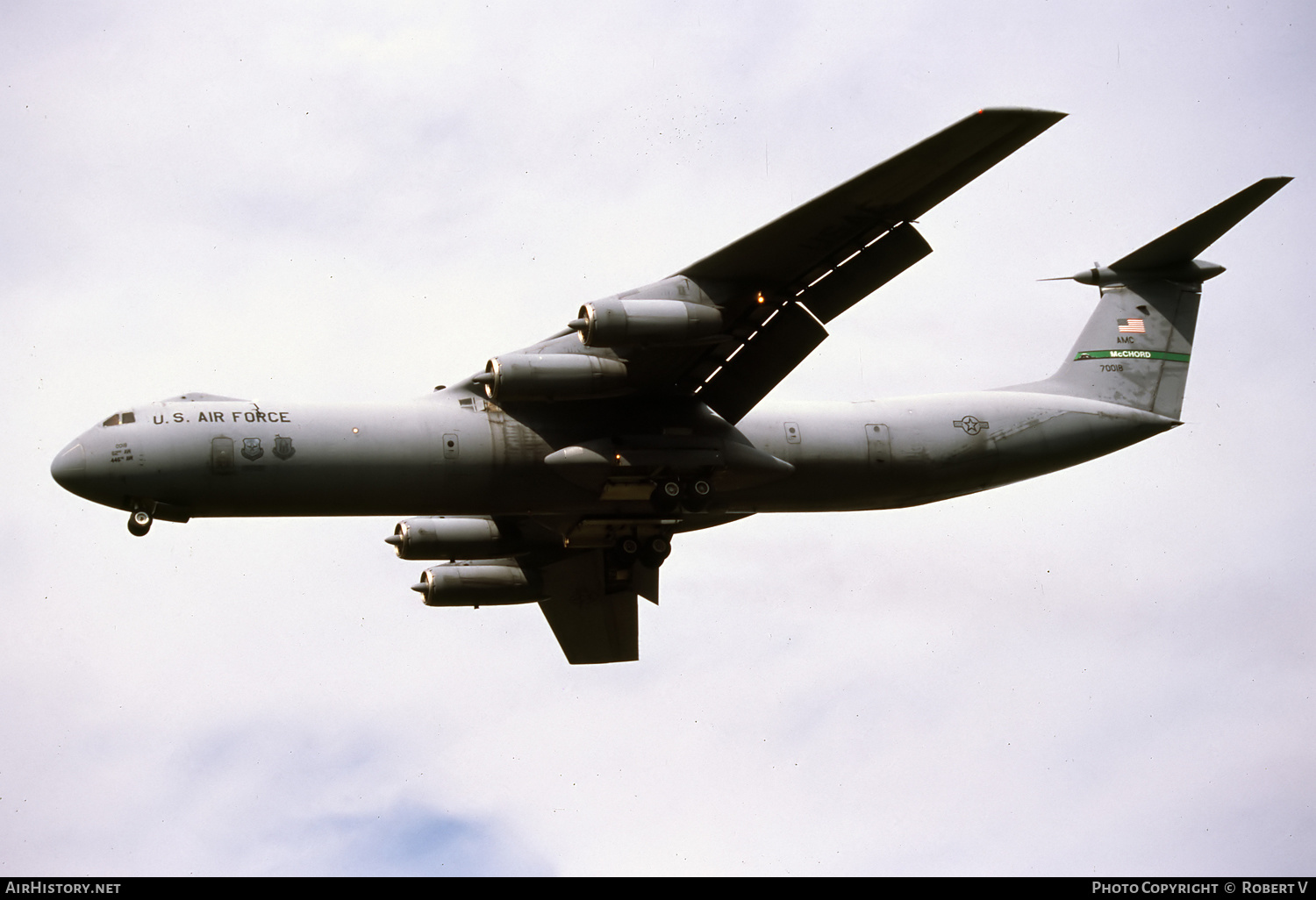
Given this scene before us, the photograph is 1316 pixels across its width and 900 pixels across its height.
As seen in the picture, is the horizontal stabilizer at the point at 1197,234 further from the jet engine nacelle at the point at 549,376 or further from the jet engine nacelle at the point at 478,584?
the jet engine nacelle at the point at 478,584

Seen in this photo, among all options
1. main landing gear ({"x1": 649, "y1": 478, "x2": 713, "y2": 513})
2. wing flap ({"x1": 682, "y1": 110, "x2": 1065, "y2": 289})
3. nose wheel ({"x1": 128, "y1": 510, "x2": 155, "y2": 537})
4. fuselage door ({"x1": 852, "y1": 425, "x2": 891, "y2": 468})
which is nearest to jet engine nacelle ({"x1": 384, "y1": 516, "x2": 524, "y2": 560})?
main landing gear ({"x1": 649, "y1": 478, "x2": 713, "y2": 513})

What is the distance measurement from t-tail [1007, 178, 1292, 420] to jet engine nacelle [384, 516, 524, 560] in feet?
25.5

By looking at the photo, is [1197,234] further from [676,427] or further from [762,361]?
[676,427]

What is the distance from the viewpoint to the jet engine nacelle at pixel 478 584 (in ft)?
76.7

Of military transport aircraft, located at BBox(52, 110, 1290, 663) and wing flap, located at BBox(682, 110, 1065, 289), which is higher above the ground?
wing flap, located at BBox(682, 110, 1065, 289)

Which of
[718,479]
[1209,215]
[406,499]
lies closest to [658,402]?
[718,479]

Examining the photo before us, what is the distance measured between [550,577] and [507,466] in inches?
192

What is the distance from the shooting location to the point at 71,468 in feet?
59.0

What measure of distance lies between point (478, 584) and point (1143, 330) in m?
10.7

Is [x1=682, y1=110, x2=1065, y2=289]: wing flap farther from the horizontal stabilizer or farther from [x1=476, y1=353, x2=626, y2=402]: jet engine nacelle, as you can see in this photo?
the horizontal stabilizer

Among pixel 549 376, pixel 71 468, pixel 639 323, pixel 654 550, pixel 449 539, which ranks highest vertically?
pixel 639 323

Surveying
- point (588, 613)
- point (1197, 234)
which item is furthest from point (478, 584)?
point (1197, 234)

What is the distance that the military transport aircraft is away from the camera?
18141 millimetres
